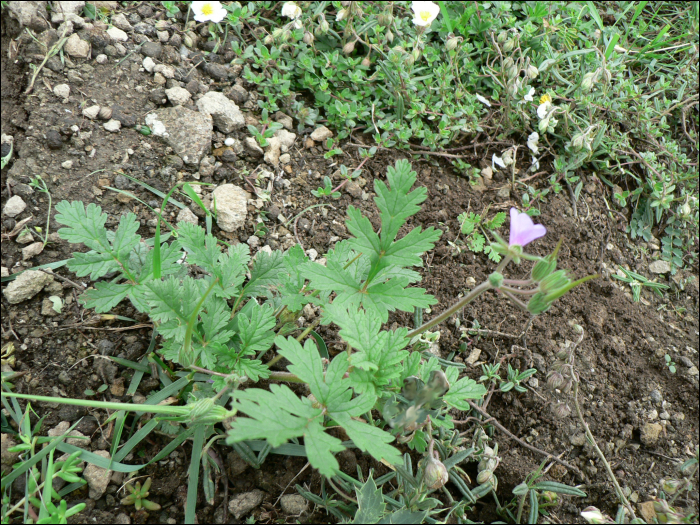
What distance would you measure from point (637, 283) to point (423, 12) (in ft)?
6.01

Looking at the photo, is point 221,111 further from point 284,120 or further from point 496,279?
point 496,279

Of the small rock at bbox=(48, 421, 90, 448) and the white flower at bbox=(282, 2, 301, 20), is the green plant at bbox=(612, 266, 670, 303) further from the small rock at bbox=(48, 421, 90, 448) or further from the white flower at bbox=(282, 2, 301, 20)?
the small rock at bbox=(48, 421, 90, 448)

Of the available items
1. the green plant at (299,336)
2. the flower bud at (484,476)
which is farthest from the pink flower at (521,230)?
the flower bud at (484,476)

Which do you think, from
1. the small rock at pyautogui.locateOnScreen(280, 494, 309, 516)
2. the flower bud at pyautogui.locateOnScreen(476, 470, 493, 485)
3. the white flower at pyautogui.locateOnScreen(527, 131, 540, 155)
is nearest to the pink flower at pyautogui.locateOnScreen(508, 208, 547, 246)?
the flower bud at pyautogui.locateOnScreen(476, 470, 493, 485)

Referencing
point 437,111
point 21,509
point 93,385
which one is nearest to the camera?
point 21,509

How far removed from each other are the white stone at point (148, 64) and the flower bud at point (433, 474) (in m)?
2.17

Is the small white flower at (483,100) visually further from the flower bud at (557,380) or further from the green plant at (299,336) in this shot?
the flower bud at (557,380)

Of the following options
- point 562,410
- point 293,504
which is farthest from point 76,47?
point 562,410

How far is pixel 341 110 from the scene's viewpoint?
252 centimetres

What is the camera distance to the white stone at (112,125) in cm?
217

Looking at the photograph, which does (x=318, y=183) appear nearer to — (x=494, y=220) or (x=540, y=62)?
(x=494, y=220)

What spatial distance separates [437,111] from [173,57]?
1.41m

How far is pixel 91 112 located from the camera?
216cm

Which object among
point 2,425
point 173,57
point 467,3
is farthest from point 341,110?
point 2,425
